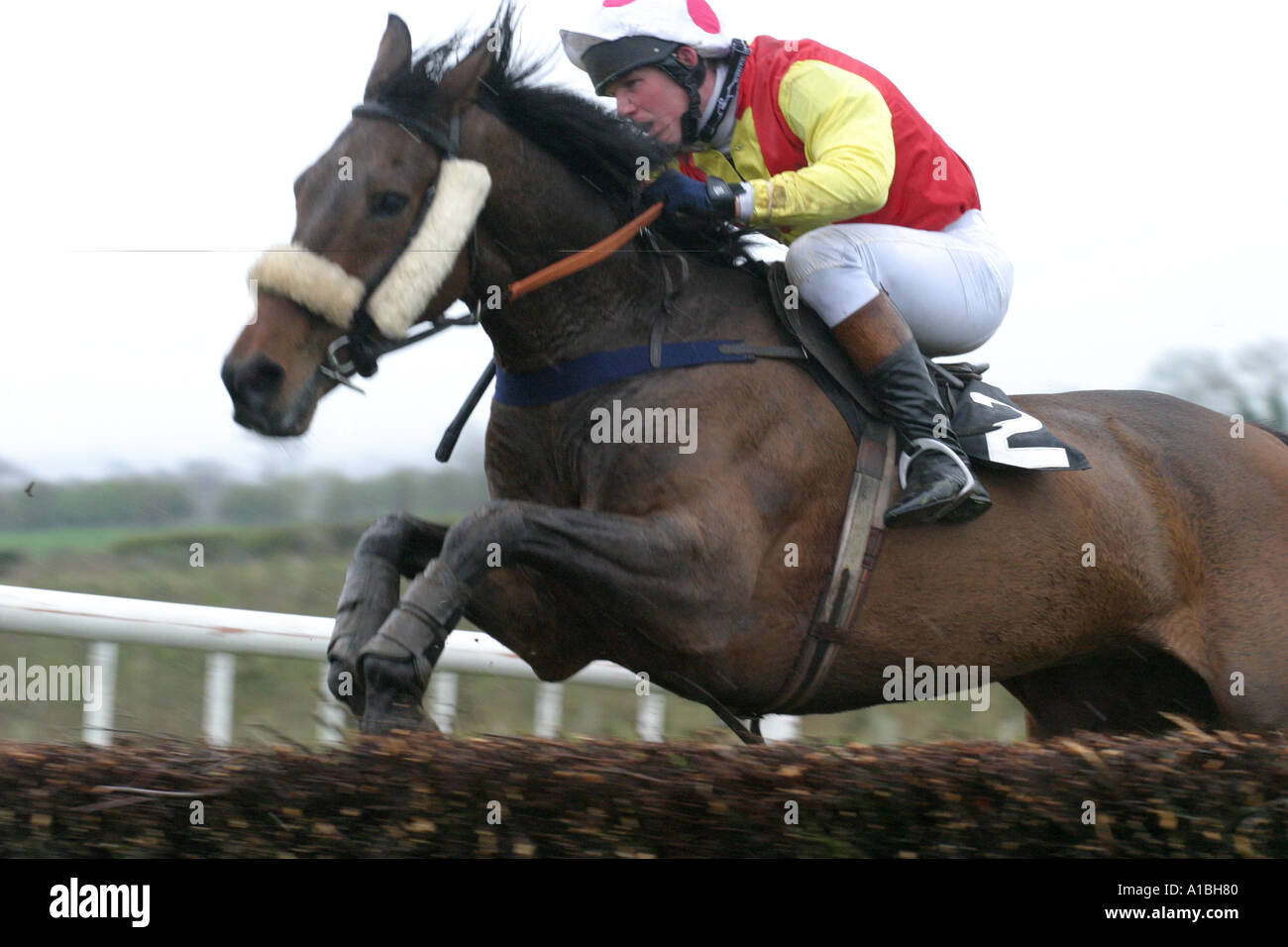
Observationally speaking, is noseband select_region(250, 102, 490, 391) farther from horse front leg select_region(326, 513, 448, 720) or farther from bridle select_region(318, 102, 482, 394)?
horse front leg select_region(326, 513, 448, 720)

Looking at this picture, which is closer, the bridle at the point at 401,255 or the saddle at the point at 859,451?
the bridle at the point at 401,255

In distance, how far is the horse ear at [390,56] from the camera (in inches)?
129

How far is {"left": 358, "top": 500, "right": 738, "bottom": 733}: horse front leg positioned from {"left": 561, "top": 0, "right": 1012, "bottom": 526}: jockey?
576 mm

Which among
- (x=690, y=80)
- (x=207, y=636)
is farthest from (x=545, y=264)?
(x=207, y=636)

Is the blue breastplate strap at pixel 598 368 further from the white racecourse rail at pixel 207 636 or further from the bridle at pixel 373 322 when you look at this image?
the white racecourse rail at pixel 207 636

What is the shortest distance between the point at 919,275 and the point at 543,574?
124 centimetres

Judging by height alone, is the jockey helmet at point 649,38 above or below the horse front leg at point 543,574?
above

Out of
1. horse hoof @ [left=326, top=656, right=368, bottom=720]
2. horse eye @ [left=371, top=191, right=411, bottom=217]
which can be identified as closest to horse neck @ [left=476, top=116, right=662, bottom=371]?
horse eye @ [left=371, top=191, right=411, bottom=217]

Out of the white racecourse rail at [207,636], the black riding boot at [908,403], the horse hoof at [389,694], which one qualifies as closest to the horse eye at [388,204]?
the horse hoof at [389,694]

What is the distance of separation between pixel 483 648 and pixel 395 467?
112cm

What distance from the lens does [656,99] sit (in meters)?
3.55

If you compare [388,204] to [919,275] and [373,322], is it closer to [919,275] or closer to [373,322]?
[373,322]

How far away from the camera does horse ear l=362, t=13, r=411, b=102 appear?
3.27 meters
